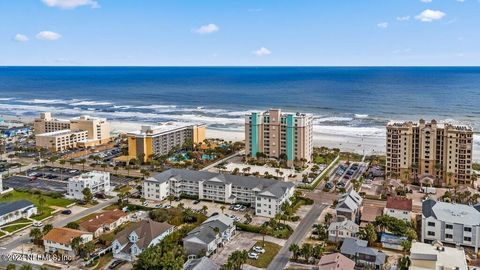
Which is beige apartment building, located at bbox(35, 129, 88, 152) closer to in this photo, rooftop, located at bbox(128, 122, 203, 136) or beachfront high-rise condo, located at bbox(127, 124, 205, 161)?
rooftop, located at bbox(128, 122, 203, 136)

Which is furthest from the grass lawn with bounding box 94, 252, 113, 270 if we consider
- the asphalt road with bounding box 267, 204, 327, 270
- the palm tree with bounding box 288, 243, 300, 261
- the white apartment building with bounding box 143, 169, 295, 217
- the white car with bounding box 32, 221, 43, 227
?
the white apartment building with bounding box 143, 169, 295, 217

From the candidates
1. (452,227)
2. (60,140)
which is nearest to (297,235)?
(452,227)

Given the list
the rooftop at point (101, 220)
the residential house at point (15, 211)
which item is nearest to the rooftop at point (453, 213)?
the rooftop at point (101, 220)

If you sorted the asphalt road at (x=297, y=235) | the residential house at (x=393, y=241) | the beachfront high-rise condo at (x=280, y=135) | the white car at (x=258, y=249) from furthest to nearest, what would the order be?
the beachfront high-rise condo at (x=280, y=135), the residential house at (x=393, y=241), the white car at (x=258, y=249), the asphalt road at (x=297, y=235)

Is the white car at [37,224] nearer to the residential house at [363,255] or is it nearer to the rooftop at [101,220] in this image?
the rooftop at [101,220]

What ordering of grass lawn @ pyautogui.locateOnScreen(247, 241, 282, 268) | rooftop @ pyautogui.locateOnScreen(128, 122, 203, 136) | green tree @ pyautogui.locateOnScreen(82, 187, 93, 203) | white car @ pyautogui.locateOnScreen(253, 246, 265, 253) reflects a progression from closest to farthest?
grass lawn @ pyautogui.locateOnScreen(247, 241, 282, 268) < white car @ pyautogui.locateOnScreen(253, 246, 265, 253) < green tree @ pyautogui.locateOnScreen(82, 187, 93, 203) < rooftop @ pyautogui.locateOnScreen(128, 122, 203, 136)

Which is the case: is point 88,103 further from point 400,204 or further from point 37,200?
point 400,204
